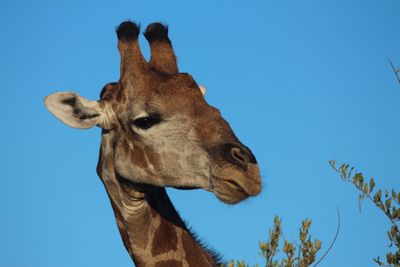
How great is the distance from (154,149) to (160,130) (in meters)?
0.26

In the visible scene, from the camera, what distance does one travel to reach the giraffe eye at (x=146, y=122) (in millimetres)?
7770

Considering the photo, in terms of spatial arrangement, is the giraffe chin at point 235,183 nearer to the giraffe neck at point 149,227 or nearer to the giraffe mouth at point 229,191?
the giraffe mouth at point 229,191

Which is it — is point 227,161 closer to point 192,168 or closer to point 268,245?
point 192,168

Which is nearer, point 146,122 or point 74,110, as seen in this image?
point 146,122

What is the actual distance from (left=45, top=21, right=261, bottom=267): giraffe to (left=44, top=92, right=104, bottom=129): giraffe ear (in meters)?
0.01

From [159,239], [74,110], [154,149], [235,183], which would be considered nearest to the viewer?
[235,183]

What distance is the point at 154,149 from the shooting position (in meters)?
7.71

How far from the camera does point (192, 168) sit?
7367 mm

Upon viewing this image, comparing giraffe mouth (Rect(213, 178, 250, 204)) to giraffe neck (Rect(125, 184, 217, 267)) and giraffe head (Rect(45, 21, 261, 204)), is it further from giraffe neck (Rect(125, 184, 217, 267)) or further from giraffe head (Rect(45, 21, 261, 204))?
giraffe neck (Rect(125, 184, 217, 267))

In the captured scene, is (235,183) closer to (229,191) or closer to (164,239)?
(229,191)

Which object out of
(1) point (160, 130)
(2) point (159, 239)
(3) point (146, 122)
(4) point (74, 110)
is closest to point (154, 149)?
(1) point (160, 130)

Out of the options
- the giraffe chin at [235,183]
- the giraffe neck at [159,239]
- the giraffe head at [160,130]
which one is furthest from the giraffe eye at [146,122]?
the giraffe chin at [235,183]

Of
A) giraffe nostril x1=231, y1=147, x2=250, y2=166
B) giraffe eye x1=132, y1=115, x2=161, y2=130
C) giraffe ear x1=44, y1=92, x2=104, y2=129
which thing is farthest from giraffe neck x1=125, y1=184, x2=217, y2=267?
giraffe nostril x1=231, y1=147, x2=250, y2=166

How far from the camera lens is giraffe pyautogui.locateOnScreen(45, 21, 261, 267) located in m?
7.26
